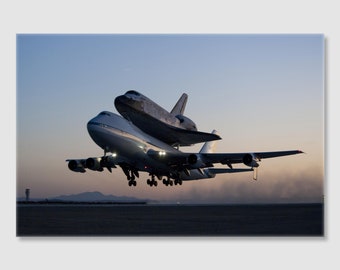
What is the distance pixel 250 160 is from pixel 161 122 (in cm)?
521

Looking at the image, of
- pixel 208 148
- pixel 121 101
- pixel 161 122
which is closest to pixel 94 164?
pixel 121 101

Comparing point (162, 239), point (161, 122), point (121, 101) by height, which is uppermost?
point (121, 101)

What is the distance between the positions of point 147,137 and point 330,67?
433 inches

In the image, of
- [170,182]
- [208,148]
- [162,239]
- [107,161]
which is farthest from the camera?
[208,148]

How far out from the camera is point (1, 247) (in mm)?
16141

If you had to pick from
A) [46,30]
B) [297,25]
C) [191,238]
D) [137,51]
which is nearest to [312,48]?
[297,25]

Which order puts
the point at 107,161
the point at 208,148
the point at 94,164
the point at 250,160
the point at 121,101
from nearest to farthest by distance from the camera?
the point at 250,160 < the point at 94,164 < the point at 121,101 < the point at 107,161 < the point at 208,148

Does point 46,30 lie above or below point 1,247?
above

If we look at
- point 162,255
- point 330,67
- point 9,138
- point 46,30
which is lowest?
point 162,255

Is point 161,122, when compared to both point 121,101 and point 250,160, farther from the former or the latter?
point 250,160

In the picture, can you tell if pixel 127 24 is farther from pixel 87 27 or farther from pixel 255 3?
pixel 255 3

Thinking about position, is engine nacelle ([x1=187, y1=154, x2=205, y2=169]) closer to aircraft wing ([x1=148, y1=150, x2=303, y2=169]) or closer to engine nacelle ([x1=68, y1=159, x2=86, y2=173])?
aircraft wing ([x1=148, y1=150, x2=303, y2=169])

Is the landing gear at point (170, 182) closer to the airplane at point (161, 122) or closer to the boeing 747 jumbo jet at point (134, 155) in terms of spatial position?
the boeing 747 jumbo jet at point (134, 155)

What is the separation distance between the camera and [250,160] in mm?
22328
